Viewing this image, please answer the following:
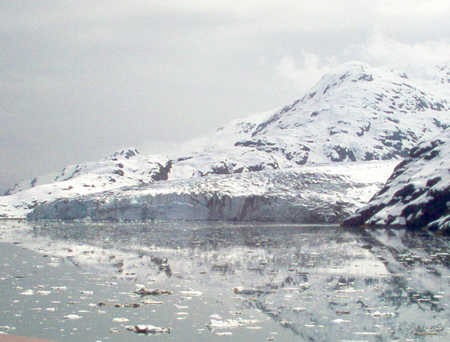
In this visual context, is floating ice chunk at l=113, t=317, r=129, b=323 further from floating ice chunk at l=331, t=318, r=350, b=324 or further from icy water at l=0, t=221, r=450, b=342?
floating ice chunk at l=331, t=318, r=350, b=324

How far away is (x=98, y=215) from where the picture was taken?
306ft

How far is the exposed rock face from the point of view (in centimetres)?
4522

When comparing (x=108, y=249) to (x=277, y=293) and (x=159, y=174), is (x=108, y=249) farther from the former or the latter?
(x=159, y=174)

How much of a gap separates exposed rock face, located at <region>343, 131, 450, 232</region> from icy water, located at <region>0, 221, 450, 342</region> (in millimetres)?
24760

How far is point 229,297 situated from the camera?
1302 centimetres

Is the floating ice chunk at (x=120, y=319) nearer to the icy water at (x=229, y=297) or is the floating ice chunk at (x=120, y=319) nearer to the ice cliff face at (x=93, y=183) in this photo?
the icy water at (x=229, y=297)

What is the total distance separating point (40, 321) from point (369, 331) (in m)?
6.21

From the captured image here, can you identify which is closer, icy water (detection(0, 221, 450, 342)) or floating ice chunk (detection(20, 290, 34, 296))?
icy water (detection(0, 221, 450, 342))

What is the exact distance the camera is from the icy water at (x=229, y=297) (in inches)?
387

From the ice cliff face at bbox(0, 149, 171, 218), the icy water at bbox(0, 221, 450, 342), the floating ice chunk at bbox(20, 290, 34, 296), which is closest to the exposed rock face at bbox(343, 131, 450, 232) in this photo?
the icy water at bbox(0, 221, 450, 342)

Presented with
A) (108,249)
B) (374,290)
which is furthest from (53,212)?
(374,290)

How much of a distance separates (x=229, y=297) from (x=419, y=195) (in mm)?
39426

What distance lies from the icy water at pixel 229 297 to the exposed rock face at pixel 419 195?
24.8m

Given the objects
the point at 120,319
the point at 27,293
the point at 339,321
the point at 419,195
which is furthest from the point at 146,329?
the point at 419,195
